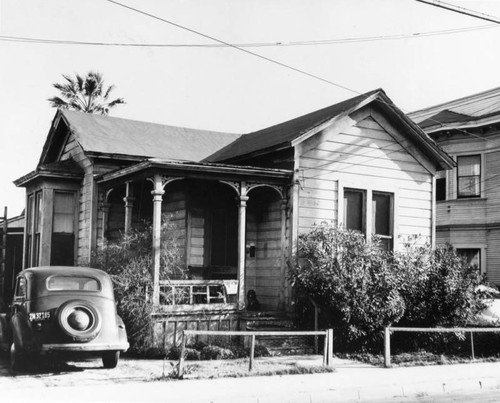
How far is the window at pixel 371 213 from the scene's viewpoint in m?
16.7

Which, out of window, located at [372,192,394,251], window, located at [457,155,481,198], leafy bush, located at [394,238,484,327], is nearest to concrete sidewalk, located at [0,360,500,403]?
leafy bush, located at [394,238,484,327]

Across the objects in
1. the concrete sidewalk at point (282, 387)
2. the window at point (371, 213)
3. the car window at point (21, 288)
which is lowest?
the concrete sidewalk at point (282, 387)

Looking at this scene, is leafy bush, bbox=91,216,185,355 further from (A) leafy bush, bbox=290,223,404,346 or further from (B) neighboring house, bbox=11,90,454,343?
(A) leafy bush, bbox=290,223,404,346

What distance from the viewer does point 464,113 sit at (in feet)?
90.4

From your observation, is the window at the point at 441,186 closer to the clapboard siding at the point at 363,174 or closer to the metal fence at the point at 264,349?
the clapboard siding at the point at 363,174

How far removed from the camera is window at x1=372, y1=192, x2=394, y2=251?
17047 millimetres

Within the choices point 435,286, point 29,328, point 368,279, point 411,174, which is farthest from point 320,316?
point 29,328

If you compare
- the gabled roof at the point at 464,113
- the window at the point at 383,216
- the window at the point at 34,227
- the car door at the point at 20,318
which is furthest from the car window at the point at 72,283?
the gabled roof at the point at 464,113

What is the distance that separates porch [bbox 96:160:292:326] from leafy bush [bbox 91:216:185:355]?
0.33m

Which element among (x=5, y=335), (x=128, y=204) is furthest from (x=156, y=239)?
(x=5, y=335)

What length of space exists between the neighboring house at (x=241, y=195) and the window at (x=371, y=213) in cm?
3

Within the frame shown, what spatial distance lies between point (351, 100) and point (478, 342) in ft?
22.1

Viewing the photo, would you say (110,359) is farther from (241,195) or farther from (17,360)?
(241,195)

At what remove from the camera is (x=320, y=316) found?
1466 centimetres
